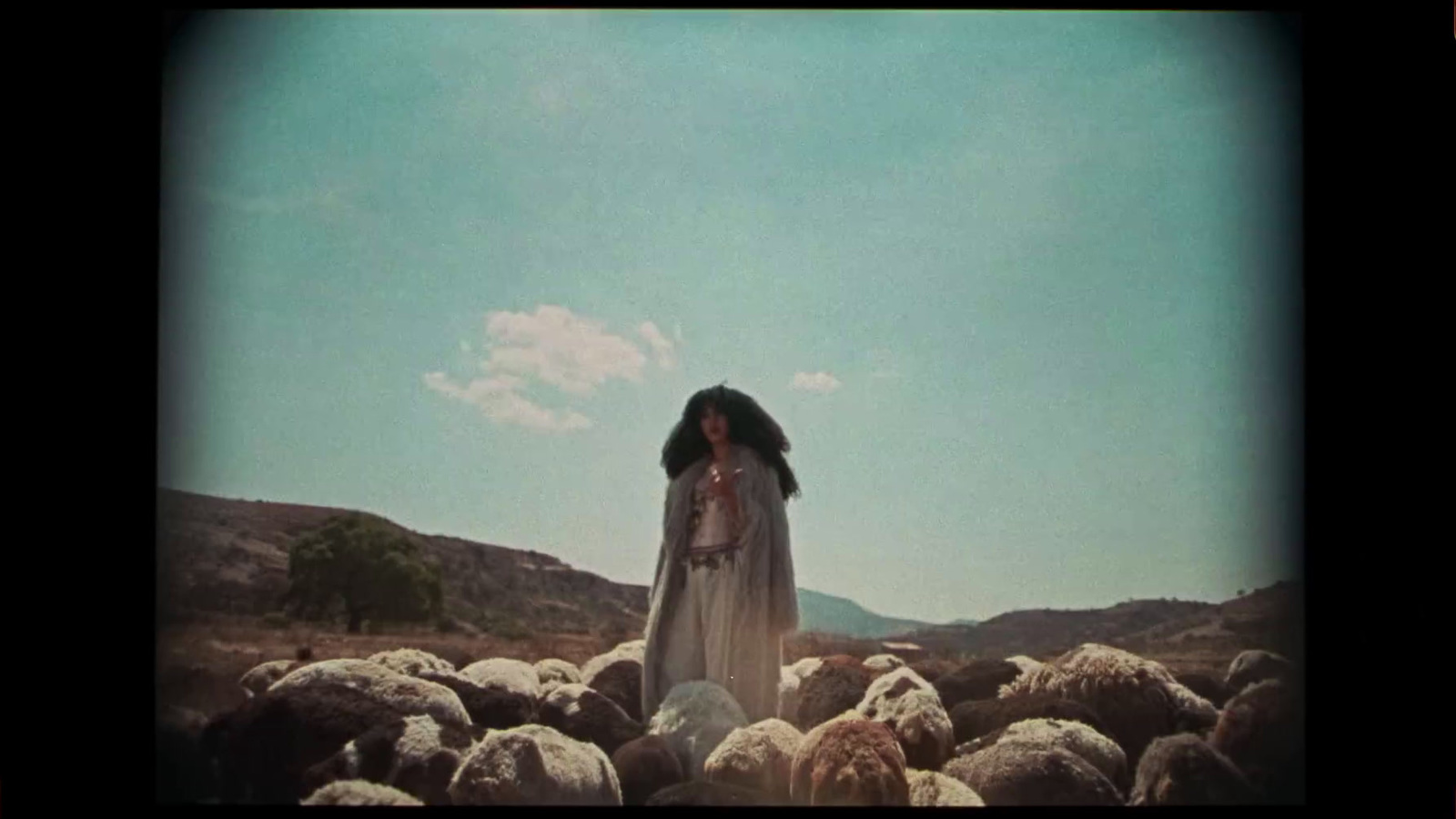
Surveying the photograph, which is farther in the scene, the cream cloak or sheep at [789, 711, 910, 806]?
the cream cloak

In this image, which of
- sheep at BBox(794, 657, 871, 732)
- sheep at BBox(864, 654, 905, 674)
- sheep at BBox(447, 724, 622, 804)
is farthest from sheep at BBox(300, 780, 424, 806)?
sheep at BBox(864, 654, 905, 674)

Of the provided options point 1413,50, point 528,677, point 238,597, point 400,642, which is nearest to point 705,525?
point 528,677

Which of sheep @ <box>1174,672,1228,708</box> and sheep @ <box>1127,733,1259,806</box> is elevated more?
sheep @ <box>1174,672,1228,708</box>

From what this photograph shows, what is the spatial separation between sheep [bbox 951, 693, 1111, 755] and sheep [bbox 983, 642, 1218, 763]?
0.10 metres

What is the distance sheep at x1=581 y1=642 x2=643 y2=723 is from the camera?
8.55m

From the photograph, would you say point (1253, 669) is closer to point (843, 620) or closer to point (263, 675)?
point (843, 620)

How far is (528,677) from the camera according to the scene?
8.47m

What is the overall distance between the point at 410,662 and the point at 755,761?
1973 millimetres

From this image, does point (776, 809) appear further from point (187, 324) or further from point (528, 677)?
point (187, 324)

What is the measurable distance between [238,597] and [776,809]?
3.12 meters

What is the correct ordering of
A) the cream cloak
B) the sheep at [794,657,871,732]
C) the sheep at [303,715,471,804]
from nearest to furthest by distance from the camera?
1. the sheep at [303,715,471,804]
2. the cream cloak
3. the sheep at [794,657,871,732]

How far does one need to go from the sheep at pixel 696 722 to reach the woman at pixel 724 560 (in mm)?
134

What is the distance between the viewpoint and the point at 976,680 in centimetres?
856

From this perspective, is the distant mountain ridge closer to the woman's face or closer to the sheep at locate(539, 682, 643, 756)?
the sheep at locate(539, 682, 643, 756)
